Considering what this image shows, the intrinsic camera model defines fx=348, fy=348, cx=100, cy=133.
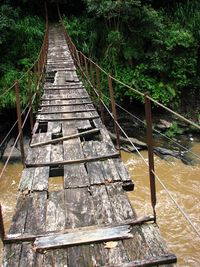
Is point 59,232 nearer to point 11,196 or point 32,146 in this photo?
point 32,146

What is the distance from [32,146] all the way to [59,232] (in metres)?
2.05

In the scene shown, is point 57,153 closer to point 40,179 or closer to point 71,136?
point 71,136

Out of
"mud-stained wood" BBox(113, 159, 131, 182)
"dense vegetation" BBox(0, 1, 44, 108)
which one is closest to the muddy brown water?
"dense vegetation" BBox(0, 1, 44, 108)

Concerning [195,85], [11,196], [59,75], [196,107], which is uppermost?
[59,75]

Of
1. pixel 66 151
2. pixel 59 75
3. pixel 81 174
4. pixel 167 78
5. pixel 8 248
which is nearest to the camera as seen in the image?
pixel 8 248

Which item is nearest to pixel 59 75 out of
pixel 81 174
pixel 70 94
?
pixel 70 94

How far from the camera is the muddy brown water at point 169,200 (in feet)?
21.4

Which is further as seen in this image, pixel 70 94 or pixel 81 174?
pixel 70 94

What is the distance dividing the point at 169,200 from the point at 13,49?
8.01 metres

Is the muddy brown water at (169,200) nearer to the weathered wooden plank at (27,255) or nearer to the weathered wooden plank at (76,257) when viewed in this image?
the weathered wooden plank at (76,257)

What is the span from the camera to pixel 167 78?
12000mm

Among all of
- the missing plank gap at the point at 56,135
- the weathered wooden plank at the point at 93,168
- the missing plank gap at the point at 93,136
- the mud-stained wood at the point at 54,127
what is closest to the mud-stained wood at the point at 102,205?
the weathered wooden plank at the point at 93,168

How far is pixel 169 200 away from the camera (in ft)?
25.9

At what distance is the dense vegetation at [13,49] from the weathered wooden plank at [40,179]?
7152 mm
